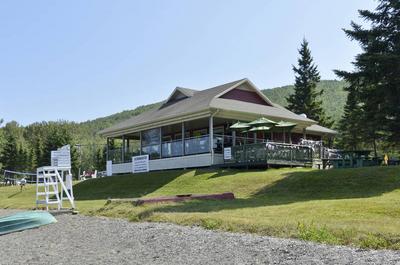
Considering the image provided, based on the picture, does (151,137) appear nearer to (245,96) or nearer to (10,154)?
(245,96)

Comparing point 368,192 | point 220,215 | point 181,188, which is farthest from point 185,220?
point 181,188

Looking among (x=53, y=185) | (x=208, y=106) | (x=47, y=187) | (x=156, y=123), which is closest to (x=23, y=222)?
(x=47, y=187)

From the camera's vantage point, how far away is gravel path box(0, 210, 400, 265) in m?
7.45

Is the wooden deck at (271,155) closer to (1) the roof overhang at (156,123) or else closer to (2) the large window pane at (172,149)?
(1) the roof overhang at (156,123)

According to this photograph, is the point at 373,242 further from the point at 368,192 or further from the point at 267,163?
the point at 267,163

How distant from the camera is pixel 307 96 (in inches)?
2167

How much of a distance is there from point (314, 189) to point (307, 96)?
129 feet

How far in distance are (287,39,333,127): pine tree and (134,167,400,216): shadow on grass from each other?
35.6 meters

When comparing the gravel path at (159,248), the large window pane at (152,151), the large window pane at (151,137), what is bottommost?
the gravel path at (159,248)

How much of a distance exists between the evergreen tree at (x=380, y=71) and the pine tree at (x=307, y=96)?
3126 cm

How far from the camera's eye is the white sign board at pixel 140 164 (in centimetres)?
2980

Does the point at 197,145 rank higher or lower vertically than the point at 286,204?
higher

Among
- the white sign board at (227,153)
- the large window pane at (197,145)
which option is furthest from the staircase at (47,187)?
the large window pane at (197,145)

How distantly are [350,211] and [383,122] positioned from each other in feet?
36.1
